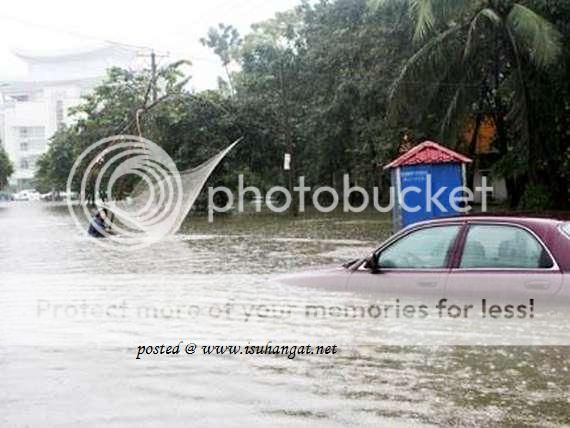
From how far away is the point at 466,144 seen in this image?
31328mm

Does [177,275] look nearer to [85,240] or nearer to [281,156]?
[85,240]

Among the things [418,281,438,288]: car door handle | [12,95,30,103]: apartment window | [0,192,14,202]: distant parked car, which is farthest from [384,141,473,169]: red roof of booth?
[12,95,30,103]: apartment window

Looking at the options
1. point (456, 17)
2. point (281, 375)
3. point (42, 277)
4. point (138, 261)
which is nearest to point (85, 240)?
point (138, 261)

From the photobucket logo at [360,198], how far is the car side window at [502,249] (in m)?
6.05

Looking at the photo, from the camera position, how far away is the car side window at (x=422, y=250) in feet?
22.9

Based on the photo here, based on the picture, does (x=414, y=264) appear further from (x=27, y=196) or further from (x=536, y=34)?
(x=27, y=196)

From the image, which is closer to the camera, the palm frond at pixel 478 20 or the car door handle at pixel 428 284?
the car door handle at pixel 428 284

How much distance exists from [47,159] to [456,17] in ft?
193

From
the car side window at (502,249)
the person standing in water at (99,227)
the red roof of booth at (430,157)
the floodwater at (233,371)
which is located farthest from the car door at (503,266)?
the person standing in water at (99,227)

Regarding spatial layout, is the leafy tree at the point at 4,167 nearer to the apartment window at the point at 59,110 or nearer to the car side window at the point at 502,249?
the apartment window at the point at 59,110

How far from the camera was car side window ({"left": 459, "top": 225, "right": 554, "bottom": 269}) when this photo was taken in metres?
6.48

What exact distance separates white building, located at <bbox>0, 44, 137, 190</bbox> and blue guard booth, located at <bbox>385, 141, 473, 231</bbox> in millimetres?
91303

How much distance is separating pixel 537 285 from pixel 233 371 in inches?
105

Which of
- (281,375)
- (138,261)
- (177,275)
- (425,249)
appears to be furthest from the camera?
(138,261)
